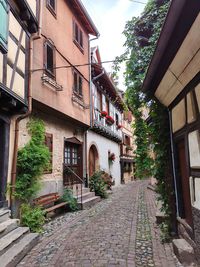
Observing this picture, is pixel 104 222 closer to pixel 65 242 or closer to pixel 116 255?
pixel 65 242

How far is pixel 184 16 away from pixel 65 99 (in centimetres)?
684

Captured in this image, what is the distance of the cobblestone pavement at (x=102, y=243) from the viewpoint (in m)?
4.05

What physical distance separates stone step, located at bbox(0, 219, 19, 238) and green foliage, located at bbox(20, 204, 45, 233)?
0.42m

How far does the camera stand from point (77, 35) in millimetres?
11031

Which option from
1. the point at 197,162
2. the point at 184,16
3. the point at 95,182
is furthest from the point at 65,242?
the point at 95,182

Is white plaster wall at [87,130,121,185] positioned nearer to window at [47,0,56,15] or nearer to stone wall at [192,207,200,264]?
window at [47,0,56,15]

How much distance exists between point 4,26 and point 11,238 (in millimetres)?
4007

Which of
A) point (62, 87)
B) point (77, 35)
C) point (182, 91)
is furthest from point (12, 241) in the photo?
point (77, 35)

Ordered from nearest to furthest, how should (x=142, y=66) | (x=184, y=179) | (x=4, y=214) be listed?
(x=184, y=179) → (x=4, y=214) → (x=142, y=66)

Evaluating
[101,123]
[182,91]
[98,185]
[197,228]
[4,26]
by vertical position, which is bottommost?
[197,228]

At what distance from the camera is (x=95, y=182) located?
11461 millimetres

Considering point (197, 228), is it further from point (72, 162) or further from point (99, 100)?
point (99, 100)

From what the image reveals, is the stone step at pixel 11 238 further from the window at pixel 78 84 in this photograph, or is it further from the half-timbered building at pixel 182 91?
the window at pixel 78 84

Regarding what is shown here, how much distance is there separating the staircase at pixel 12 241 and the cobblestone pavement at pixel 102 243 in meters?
0.16
